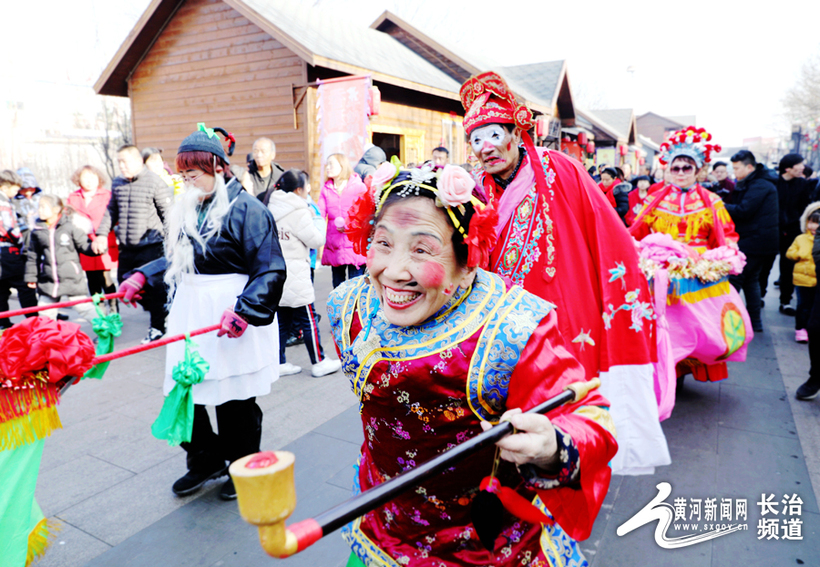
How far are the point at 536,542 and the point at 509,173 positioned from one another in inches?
66.3

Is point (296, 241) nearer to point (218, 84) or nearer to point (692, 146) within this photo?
point (692, 146)

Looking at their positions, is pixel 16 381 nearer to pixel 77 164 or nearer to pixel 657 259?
pixel 657 259

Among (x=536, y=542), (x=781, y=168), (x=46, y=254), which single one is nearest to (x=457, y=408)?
(x=536, y=542)

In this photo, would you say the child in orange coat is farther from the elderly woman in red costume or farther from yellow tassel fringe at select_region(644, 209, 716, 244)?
the elderly woman in red costume

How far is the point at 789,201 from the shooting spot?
786cm

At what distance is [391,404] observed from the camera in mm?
1383

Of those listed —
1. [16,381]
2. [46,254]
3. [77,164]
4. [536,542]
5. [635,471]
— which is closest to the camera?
[536,542]

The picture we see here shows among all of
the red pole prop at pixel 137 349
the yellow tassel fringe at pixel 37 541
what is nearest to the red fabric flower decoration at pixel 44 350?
the red pole prop at pixel 137 349

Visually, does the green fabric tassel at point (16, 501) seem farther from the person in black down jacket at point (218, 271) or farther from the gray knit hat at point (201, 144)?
the gray knit hat at point (201, 144)

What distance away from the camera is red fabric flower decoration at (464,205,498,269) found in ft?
4.43

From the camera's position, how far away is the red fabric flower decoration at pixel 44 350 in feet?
6.10

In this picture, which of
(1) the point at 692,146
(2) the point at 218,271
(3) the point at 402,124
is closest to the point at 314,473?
(2) the point at 218,271

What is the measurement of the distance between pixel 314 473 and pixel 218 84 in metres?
10.3

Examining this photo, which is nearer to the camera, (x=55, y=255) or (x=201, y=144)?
(x=201, y=144)
